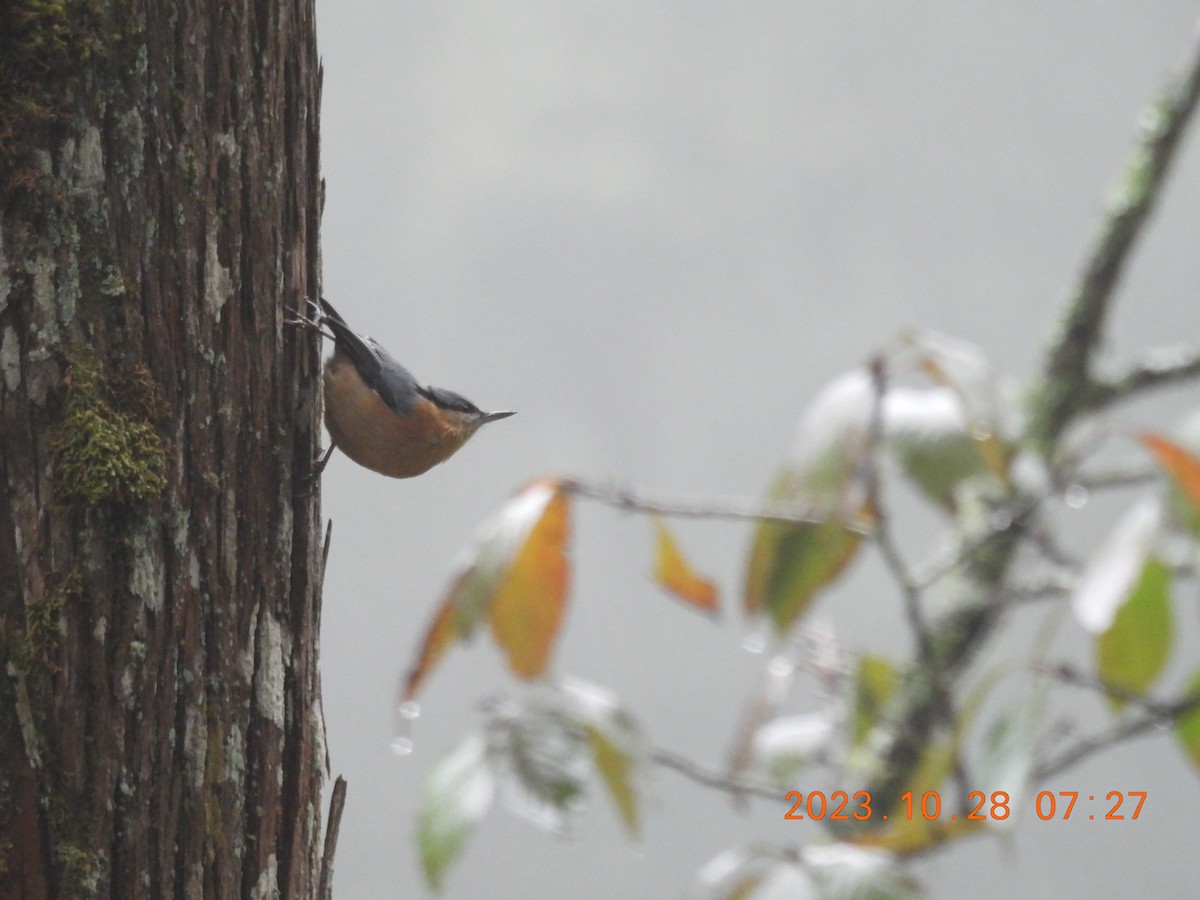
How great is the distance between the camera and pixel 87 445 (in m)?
1.06

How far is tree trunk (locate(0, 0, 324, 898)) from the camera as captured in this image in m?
1.05

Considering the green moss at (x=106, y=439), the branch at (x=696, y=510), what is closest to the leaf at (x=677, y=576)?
the branch at (x=696, y=510)

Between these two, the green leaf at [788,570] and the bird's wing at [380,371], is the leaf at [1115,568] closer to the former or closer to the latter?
the green leaf at [788,570]

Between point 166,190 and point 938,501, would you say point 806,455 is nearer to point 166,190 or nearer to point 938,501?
point 938,501

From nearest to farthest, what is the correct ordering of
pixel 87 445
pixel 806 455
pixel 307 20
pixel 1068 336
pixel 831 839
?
1. pixel 87 445
2. pixel 307 20
3. pixel 806 455
4. pixel 831 839
5. pixel 1068 336

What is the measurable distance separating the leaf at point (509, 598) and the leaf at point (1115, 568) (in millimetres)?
674

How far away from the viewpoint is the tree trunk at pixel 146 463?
1.05 meters

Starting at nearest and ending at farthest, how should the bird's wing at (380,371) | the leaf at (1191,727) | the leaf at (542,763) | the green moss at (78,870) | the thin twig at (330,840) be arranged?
the green moss at (78,870) → the thin twig at (330,840) → the leaf at (542,763) → the leaf at (1191,727) → the bird's wing at (380,371)

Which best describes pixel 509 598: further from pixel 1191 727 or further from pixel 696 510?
pixel 1191 727

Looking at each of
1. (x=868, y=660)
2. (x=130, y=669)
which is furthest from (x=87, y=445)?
(x=868, y=660)

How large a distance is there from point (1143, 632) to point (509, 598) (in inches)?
34.5

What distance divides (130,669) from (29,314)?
0.35m

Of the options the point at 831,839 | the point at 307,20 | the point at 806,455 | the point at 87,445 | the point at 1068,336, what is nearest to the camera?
the point at 87,445

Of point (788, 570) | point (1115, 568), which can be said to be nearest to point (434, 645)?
point (788, 570)
